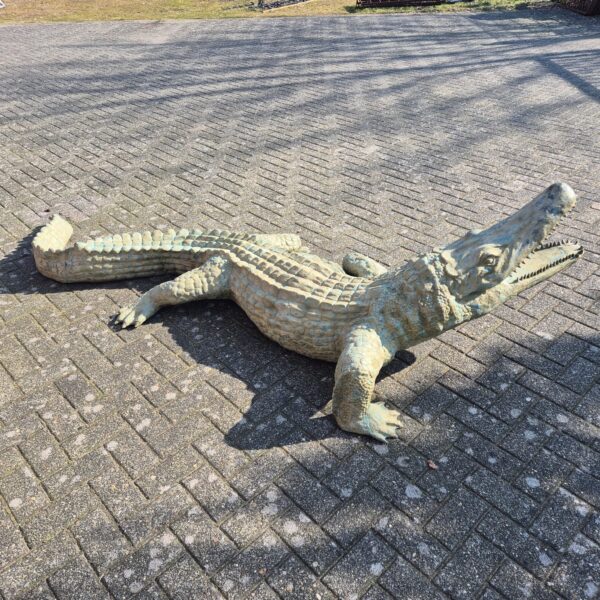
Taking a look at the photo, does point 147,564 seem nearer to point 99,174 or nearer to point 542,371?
point 542,371

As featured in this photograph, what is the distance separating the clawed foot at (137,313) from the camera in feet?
12.6

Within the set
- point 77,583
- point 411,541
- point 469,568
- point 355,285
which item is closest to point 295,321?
point 355,285

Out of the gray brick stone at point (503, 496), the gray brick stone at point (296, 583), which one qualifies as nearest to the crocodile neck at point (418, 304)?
the gray brick stone at point (503, 496)

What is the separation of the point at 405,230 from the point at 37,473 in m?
3.76

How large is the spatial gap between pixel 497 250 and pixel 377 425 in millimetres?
1277

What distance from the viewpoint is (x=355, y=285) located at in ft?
11.0

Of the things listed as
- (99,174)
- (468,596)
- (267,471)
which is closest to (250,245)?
(267,471)

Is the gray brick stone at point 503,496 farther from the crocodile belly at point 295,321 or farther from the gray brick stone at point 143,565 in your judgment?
the gray brick stone at point 143,565

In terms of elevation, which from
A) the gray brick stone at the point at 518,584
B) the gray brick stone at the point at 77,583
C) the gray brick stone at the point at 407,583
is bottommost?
the gray brick stone at the point at 77,583

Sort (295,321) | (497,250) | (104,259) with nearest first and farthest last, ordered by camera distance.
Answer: (497,250) < (295,321) < (104,259)

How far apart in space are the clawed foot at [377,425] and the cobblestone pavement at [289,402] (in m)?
0.07

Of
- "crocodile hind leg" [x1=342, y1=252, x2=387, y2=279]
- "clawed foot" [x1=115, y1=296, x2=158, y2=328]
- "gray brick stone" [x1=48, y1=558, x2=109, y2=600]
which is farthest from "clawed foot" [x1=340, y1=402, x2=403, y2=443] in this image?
"clawed foot" [x1=115, y1=296, x2=158, y2=328]

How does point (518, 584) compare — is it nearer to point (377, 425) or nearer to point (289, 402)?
point (377, 425)

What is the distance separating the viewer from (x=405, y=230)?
16.0 feet
